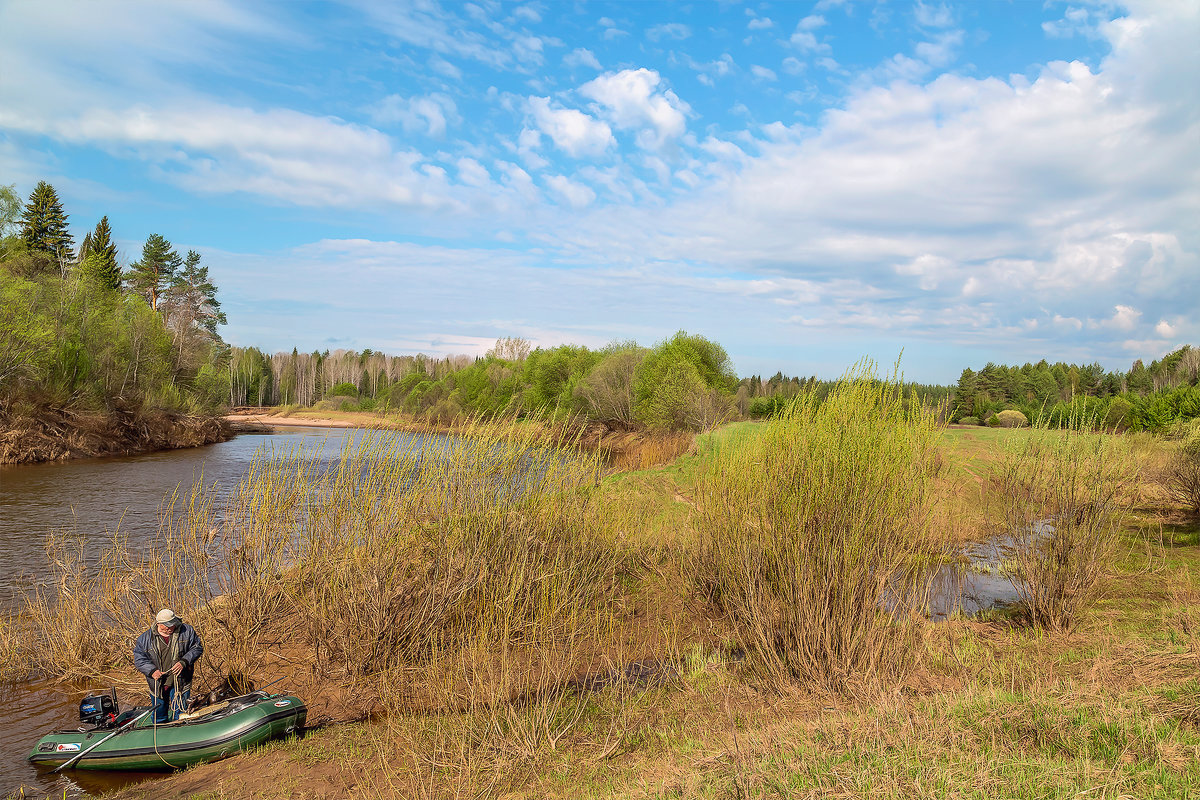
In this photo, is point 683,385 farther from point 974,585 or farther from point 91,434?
point 91,434

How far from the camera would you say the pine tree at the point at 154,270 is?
199 ft

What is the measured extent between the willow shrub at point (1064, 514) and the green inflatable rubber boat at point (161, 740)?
10020 mm

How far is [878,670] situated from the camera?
6.17 metres

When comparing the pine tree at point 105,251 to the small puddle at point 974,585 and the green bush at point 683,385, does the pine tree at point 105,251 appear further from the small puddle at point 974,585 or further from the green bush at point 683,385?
the small puddle at point 974,585

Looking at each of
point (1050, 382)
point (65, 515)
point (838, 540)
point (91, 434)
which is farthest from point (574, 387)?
point (1050, 382)

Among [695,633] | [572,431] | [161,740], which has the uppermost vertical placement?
[572,431]

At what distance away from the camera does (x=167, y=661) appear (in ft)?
24.5

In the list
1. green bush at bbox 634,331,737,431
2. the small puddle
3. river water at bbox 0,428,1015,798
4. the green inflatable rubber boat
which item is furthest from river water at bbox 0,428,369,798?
green bush at bbox 634,331,737,431

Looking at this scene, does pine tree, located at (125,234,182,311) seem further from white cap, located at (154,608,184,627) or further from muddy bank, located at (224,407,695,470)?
white cap, located at (154,608,184,627)

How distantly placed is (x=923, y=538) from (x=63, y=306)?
43.6m

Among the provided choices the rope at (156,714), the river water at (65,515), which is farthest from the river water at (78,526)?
the rope at (156,714)

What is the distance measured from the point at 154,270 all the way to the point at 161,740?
68.7 m

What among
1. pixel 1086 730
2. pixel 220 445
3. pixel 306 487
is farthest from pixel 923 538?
pixel 220 445

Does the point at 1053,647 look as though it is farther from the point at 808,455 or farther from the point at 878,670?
the point at 808,455
